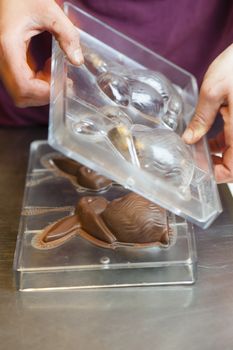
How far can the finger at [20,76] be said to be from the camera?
0.61 metres

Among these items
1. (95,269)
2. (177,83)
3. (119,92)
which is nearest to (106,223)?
(95,269)

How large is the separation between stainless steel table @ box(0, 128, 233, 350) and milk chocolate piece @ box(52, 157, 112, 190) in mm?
127

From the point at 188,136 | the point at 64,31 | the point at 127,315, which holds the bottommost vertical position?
the point at 127,315

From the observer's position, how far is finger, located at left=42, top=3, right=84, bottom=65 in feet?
1.97

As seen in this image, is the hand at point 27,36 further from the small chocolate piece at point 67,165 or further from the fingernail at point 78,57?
the small chocolate piece at point 67,165

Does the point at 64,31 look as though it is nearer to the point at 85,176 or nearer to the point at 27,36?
the point at 27,36

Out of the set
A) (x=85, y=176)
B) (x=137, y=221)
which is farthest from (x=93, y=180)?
(x=137, y=221)

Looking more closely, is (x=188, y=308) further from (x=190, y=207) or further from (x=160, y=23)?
(x=160, y=23)

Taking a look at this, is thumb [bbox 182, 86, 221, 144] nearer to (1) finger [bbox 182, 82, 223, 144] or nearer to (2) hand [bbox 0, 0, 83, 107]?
(1) finger [bbox 182, 82, 223, 144]

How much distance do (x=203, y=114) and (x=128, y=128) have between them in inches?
Result: 4.0

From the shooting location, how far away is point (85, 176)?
0.73 metres

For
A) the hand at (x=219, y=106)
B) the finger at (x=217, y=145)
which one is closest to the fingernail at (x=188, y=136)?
the hand at (x=219, y=106)

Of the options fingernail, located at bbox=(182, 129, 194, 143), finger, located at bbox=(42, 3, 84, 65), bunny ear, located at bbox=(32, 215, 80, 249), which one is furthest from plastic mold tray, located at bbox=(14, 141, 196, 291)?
finger, located at bbox=(42, 3, 84, 65)

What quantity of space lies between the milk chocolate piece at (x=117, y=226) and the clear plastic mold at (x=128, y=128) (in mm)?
61
